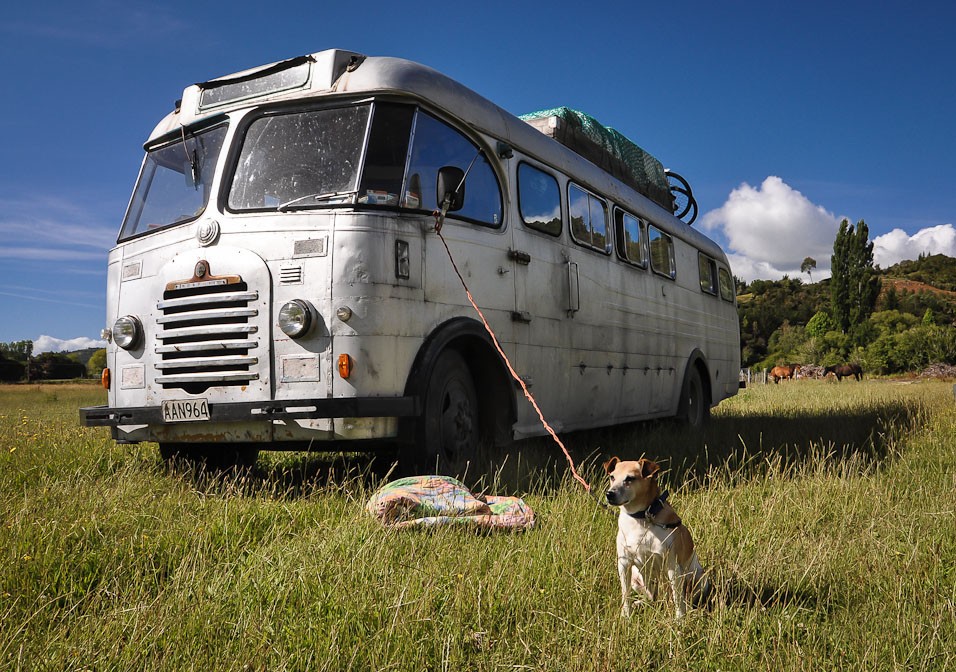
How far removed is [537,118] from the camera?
28.0 ft

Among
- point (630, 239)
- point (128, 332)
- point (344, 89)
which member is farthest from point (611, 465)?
point (630, 239)

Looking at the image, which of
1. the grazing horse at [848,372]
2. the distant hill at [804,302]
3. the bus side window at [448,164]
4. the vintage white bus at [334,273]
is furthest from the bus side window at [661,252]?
the distant hill at [804,302]

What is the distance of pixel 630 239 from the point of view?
920cm

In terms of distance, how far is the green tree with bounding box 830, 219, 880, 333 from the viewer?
262 ft

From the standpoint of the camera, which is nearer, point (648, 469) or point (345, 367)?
point (648, 469)

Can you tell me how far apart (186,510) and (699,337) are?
846cm

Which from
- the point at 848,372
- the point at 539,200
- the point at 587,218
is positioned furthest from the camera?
the point at 848,372

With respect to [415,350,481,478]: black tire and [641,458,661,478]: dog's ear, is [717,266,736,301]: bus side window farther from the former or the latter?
[641,458,661,478]: dog's ear

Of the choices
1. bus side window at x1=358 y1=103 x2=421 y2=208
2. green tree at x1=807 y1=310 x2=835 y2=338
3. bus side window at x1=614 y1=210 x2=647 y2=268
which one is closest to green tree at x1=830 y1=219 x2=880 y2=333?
green tree at x1=807 y1=310 x2=835 y2=338

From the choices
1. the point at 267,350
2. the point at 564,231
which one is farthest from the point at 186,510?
the point at 564,231

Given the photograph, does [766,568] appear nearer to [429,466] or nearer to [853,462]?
[429,466]

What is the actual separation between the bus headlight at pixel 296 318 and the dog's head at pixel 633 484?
255 centimetres

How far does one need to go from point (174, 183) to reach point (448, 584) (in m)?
4.37

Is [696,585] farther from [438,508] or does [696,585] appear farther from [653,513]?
[438,508]
